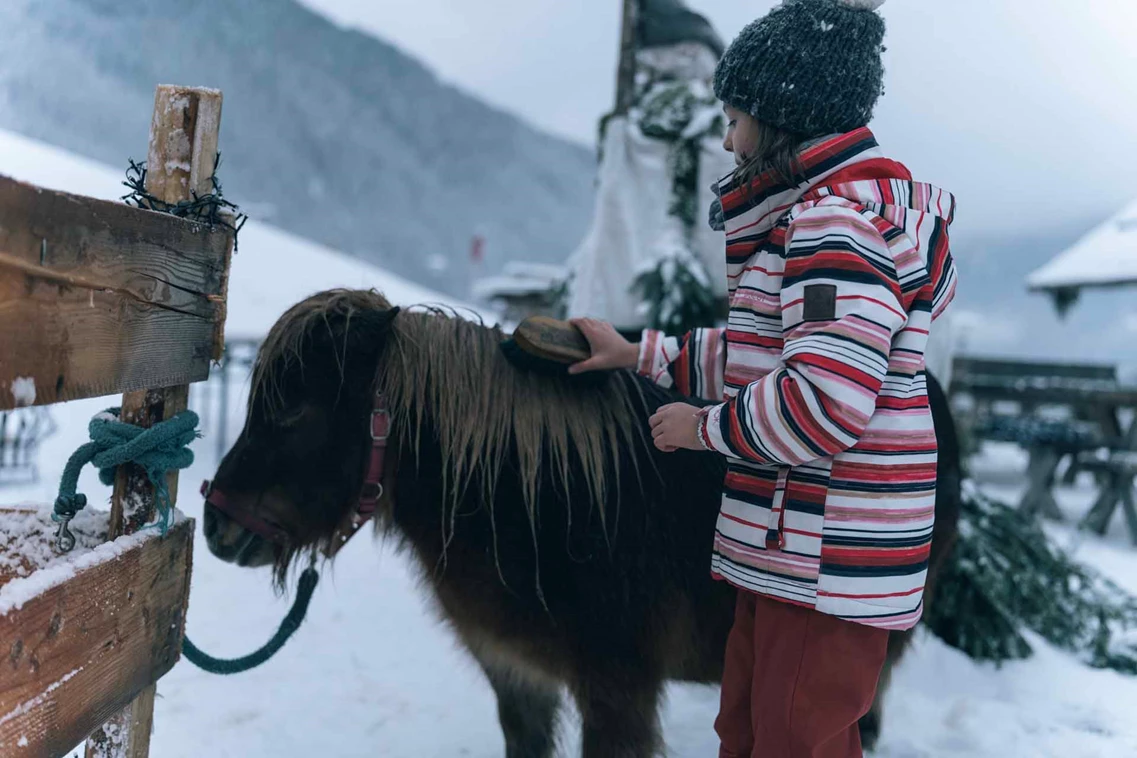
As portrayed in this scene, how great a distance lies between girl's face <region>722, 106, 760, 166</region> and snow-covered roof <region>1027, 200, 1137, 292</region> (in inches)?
221

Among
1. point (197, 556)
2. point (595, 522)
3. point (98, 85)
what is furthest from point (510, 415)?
point (98, 85)

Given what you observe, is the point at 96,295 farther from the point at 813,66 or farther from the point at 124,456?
the point at 813,66

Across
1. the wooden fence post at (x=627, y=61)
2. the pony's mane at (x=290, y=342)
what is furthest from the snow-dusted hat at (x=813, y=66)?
the wooden fence post at (x=627, y=61)

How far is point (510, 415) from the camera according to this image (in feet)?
5.45

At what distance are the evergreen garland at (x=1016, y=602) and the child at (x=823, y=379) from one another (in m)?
2.15

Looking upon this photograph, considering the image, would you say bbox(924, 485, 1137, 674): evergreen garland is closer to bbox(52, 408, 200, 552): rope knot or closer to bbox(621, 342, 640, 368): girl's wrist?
bbox(621, 342, 640, 368): girl's wrist

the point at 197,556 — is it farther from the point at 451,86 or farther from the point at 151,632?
the point at 451,86

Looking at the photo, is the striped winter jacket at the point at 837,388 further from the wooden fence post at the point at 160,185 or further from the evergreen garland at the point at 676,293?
the evergreen garland at the point at 676,293

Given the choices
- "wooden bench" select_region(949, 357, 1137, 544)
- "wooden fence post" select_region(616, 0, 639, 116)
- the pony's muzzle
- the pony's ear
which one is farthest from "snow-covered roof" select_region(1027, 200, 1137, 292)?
the pony's muzzle

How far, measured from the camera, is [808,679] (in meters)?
1.23

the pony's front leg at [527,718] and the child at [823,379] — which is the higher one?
the child at [823,379]

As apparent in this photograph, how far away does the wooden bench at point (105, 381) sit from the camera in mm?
869

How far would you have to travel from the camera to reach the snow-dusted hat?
1.22 m

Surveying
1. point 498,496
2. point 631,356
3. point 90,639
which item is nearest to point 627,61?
point 631,356
